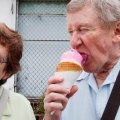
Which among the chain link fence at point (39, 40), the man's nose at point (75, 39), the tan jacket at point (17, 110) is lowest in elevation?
the chain link fence at point (39, 40)

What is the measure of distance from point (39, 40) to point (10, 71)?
4.45 meters

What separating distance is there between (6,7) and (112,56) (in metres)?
5.63

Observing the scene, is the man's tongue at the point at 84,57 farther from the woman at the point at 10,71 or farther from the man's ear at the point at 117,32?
the woman at the point at 10,71

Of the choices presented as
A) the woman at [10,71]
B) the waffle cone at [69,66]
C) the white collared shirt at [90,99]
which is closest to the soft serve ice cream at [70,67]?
the waffle cone at [69,66]

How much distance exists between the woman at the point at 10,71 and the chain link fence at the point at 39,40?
430cm

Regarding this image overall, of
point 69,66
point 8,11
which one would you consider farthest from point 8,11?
point 69,66

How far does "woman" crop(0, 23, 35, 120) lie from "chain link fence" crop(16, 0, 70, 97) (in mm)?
4302

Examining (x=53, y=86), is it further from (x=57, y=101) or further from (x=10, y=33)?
(x=10, y=33)

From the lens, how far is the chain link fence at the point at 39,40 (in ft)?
26.5

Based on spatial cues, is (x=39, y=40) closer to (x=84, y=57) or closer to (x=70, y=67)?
(x=84, y=57)

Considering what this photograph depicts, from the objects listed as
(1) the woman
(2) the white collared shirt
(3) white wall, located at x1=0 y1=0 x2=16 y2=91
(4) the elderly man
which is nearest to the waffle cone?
(4) the elderly man

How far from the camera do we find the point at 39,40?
8.13 meters

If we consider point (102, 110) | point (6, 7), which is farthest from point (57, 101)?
point (6, 7)

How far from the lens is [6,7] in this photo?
26.2ft
